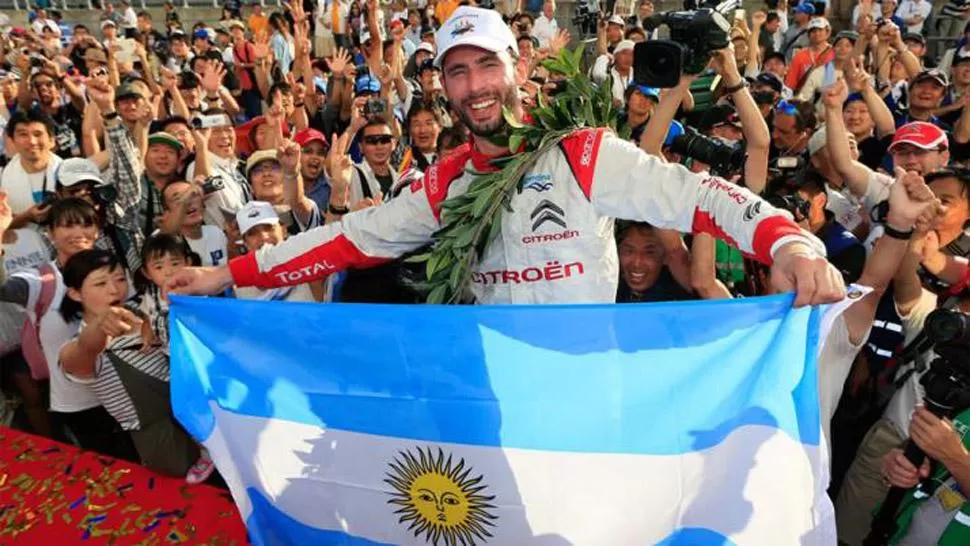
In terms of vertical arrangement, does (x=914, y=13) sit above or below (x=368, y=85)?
below

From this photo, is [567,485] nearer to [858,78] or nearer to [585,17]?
[858,78]

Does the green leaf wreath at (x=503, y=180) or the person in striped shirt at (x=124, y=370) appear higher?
the green leaf wreath at (x=503, y=180)

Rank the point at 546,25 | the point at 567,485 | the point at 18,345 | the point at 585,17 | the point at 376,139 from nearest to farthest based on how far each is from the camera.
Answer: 1. the point at 567,485
2. the point at 18,345
3. the point at 376,139
4. the point at 546,25
5. the point at 585,17

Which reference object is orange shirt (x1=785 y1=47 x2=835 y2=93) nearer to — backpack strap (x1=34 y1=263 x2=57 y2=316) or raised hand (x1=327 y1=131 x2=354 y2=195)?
raised hand (x1=327 y1=131 x2=354 y2=195)

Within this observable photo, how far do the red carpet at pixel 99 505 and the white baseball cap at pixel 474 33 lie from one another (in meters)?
2.17

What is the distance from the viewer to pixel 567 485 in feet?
7.43

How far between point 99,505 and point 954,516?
3406 mm

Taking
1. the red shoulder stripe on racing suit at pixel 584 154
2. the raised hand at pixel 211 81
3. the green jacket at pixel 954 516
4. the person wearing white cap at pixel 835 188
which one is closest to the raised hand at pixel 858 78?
the person wearing white cap at pixel 835 188

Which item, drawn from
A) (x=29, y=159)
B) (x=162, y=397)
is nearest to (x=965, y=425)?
(x=162, y=397)

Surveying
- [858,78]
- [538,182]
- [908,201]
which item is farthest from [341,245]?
[858,78]

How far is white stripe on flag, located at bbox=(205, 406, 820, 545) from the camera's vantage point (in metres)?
2.15

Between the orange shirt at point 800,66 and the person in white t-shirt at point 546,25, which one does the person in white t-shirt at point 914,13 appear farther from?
the person in white t-shirt at point 546,25

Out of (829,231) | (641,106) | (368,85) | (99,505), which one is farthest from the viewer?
(368,85)

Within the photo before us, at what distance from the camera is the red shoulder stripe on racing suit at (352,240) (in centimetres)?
280
